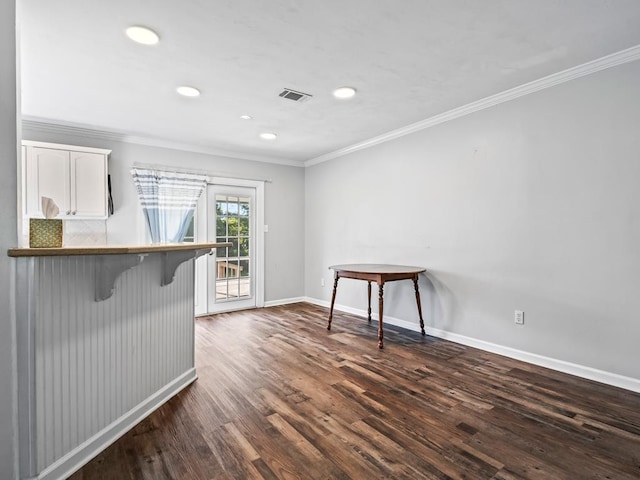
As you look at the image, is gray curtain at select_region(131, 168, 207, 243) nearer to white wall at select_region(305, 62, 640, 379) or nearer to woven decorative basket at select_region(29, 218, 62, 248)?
white wall at select_region(305, 62, 640, 379)

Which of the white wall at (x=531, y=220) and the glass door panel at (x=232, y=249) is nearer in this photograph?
the white wall at (x=531, y=220)

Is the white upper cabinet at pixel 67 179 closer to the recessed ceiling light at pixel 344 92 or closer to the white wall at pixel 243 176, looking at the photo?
the white wall at pixel 243 176

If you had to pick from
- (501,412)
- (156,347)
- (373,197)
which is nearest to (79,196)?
(156,347)

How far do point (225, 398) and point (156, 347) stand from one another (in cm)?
58

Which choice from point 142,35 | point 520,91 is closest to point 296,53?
point 142,35

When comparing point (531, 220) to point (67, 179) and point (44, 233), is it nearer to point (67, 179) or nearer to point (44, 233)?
point (44, 233)

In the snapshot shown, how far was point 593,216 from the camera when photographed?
250 centimetres

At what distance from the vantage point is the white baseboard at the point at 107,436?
1446 mm

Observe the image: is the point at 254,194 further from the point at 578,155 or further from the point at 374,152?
the point at 578,155

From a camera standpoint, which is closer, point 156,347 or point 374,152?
point 156,347

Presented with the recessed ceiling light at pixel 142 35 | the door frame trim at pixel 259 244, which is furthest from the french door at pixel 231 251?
the recessed ceiling light at pixel 142 35

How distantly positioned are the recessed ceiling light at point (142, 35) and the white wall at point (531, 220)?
277 cm

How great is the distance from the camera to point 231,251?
4926mm

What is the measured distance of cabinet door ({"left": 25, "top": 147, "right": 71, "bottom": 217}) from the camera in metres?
3.27
